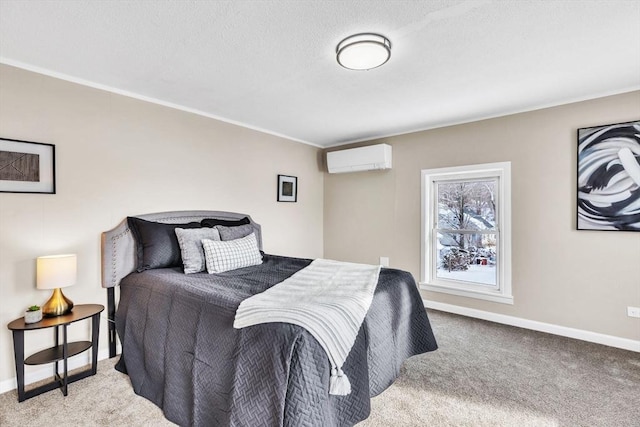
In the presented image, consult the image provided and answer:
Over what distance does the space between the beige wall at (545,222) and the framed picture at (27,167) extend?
12.0ft

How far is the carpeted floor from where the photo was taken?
1.83m

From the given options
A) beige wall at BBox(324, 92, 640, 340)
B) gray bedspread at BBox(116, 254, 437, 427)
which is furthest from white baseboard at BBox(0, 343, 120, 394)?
beige wall at BBox(324, 92, 640, 340)

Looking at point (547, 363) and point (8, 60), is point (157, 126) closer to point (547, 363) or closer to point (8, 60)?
point (8, 60)

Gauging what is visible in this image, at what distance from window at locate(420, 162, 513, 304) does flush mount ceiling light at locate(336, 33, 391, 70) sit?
2149mm

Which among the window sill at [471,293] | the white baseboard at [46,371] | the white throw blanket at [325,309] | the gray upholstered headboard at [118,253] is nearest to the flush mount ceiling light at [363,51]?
the white throw blanket at [325,309]

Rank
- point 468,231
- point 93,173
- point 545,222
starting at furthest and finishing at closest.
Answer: point 468,231, point 545,222, point 93,173

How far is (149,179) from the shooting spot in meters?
2.94

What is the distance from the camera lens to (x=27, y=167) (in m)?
2.26

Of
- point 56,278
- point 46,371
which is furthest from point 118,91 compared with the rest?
point 46,371

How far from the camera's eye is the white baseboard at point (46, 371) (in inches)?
85.3

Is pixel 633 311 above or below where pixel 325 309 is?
below

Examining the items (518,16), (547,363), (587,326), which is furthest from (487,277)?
(518,16)

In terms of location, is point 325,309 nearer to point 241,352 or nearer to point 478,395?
point 241,352

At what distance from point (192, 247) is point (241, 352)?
55.0 inches
